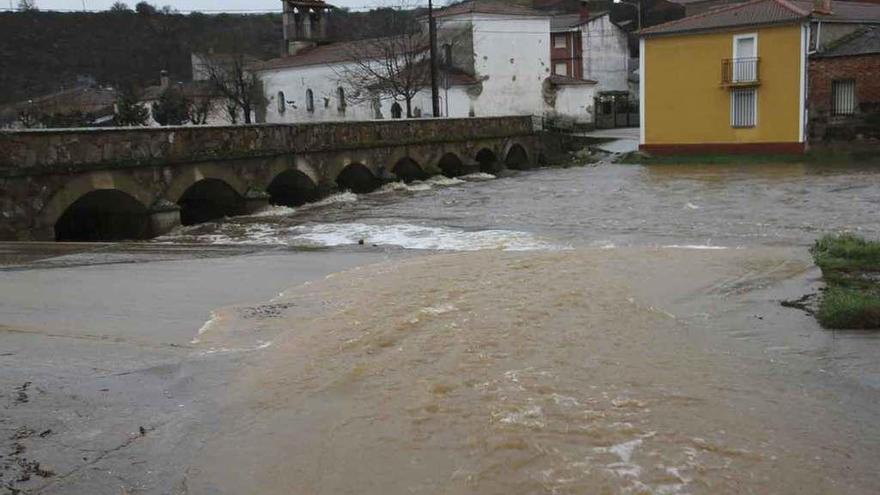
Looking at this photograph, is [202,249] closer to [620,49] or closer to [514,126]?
[514,126]

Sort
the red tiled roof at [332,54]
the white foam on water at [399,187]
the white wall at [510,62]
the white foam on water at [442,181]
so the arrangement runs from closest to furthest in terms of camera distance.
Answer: the white foam on water at [399,187], the white foam on water at [442,181], the white wall at [510,62], the red tiled roof at [332,54]

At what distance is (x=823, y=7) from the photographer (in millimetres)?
33688

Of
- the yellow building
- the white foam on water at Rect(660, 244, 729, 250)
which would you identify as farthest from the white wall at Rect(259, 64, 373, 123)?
the white foam on water at Rect(660, 244, 729, 250)

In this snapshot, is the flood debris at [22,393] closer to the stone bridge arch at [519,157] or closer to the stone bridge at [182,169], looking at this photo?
the stone bridge at [182,169]

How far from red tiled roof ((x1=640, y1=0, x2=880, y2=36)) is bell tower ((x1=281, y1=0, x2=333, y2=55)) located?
32.7 m

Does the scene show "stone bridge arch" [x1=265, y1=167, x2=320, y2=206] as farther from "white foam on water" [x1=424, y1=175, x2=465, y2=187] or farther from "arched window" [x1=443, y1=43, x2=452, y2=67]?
"arched window" [x1=443, y1=43, x2=452, y2=67]

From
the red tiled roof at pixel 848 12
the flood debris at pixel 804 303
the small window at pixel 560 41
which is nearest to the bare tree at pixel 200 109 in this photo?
the small window at pixel 560 41

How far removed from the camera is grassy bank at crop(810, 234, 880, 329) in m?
7.44

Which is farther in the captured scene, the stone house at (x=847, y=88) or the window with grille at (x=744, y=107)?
the window with grille at (x=744, y=107)

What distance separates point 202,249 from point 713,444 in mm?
10533

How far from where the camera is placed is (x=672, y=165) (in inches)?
1320

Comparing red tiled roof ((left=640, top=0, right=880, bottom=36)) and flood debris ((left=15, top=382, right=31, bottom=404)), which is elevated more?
red tiled roof ((left=640, top=0, right=880, bottom=36))

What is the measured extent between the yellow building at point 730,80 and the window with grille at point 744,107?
0.04 metres

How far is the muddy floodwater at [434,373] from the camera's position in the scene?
477cm
